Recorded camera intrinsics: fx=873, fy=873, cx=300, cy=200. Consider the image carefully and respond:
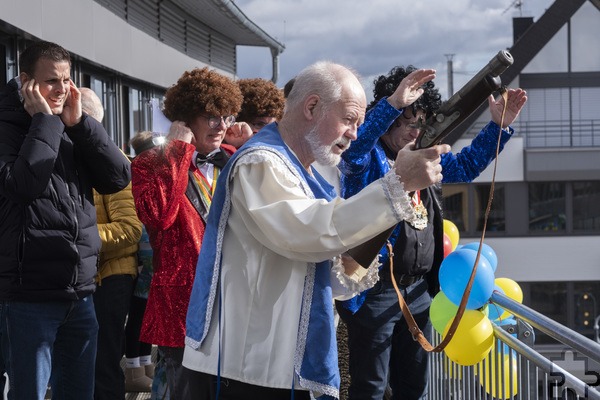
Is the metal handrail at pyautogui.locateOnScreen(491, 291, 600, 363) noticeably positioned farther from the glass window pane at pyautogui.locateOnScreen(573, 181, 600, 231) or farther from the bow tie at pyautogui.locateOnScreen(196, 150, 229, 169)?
the glass window pane at pyautogui.locateOnScreen(573, 181, 600, 231)

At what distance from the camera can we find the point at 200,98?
417cm

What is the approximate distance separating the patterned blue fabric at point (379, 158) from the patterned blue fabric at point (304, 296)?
1.01 m

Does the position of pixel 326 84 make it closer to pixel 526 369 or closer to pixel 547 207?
→ pixel 526 369

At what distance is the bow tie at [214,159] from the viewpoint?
419 centimetres

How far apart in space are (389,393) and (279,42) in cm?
2509

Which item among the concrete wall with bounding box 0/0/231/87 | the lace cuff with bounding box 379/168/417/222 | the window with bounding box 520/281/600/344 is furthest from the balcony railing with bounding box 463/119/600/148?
the lace cuff with bounding box 379/168/417/222

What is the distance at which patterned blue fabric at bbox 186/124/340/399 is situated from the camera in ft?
8.65

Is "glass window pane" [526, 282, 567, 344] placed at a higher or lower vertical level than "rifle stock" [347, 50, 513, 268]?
lower

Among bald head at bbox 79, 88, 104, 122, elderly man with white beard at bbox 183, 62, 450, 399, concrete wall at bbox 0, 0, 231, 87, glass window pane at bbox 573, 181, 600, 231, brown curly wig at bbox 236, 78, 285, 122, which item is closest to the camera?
elderly man with white beard at bbox 183, 62, 450, 399

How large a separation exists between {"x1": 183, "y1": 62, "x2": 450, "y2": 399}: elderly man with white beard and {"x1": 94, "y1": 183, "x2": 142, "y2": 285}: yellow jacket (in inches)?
80.8

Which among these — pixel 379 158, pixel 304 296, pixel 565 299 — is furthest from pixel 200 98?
pixel 565 299

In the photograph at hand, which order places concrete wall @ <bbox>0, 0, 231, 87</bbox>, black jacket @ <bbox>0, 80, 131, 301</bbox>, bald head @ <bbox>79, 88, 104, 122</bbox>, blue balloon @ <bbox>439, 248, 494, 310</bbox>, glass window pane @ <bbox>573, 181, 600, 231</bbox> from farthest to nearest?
glass window pane @ <bbox>573, 181, 600, 231</bbox>
concrete wall @ <bbox>0, 0, 231, 87</bbox>
bald head @ <bbox>79, 88, 104, 122</bbox>
blue balloon @ <bbox>439, 248, 494, 310</bbox>
black jacket @ <bbox>0, 80, 131, 301</bbox>

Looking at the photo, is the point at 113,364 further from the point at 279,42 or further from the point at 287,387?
the point at 279,42

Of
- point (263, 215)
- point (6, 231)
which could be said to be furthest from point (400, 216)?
point (6, 231)
